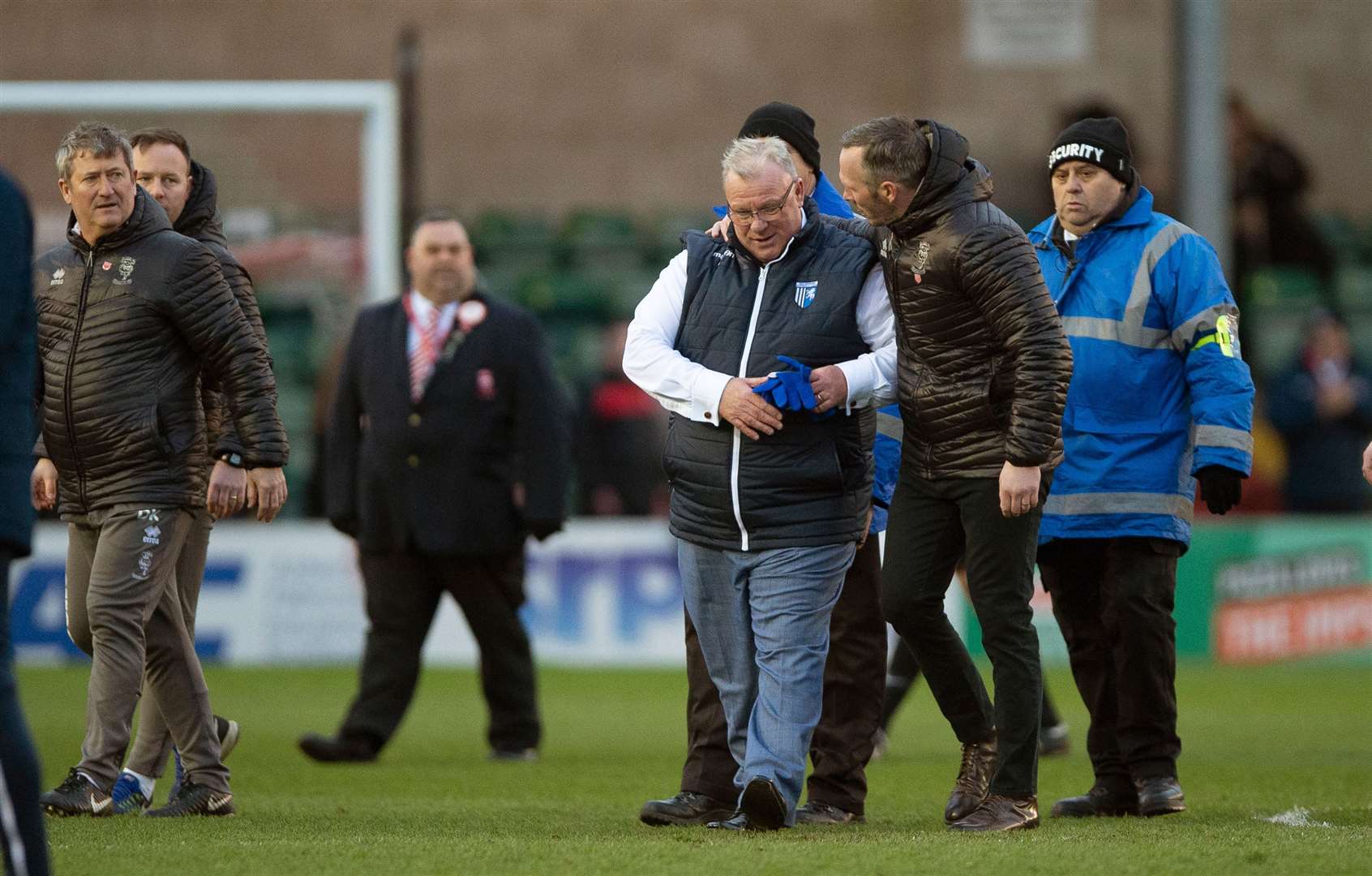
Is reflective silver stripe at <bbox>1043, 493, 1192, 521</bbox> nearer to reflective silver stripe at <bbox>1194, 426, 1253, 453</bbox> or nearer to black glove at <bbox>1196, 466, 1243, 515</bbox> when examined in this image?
black glove at <bbox>1196, 466, 1243, 515</bbox>

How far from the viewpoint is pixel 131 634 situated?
5.73 m

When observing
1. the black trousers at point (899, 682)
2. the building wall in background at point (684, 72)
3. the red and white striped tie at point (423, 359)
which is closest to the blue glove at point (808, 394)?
the black trousers at point (899, 682)

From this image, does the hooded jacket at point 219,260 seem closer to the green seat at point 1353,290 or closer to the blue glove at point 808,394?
the blue glove at point 808,394

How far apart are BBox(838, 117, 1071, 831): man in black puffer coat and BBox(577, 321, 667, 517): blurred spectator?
7.95 metres

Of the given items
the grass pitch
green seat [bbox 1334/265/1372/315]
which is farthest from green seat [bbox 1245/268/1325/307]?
the grass pitch

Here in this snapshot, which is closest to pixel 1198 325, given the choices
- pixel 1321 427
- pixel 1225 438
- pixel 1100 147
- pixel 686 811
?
pixel 1225 438

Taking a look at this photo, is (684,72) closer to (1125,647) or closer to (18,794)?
(1125,647)

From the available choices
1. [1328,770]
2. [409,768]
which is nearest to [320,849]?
[409,768]

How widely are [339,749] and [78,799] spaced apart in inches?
90.6

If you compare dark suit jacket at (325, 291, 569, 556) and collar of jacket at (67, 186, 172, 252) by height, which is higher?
collar of jacket at (67, 186, 172, 252)

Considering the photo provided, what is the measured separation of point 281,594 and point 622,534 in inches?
82.0

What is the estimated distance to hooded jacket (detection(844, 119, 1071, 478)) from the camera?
17.1 feet

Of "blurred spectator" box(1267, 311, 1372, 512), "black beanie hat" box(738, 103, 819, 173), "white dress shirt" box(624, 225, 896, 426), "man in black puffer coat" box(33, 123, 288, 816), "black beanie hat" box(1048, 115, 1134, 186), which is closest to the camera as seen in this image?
"white dress shirt" box(624, 225, 896, 426)

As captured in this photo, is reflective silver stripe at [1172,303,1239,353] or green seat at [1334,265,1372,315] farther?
green seat at [1334,265,1372,315]
